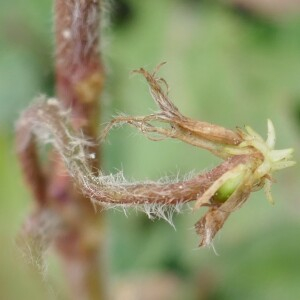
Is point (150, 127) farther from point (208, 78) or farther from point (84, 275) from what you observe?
point (208, 78)

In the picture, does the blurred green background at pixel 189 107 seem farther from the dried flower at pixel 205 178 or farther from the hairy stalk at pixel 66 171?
the dried flower at pixel 205 178

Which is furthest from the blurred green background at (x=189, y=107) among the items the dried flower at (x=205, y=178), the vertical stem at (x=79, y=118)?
the dried flower at (x=205, y=178)

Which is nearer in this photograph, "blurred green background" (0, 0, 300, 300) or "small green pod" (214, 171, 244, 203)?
"small green pod" (214, 171, 244, 203)

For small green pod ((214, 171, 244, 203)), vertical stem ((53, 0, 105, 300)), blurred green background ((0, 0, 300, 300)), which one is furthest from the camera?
blurred green background ((0, 0, 300, 300))

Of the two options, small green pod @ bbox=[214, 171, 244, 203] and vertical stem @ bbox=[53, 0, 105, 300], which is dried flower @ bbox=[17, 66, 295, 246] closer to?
small green pod @ bbox=[214, 171, 244, 203]

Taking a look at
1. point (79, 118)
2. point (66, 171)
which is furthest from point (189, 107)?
point (66, 171)

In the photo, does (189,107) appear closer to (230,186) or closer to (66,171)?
(66,171)

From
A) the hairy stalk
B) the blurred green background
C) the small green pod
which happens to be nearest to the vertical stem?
the hairy stalk
